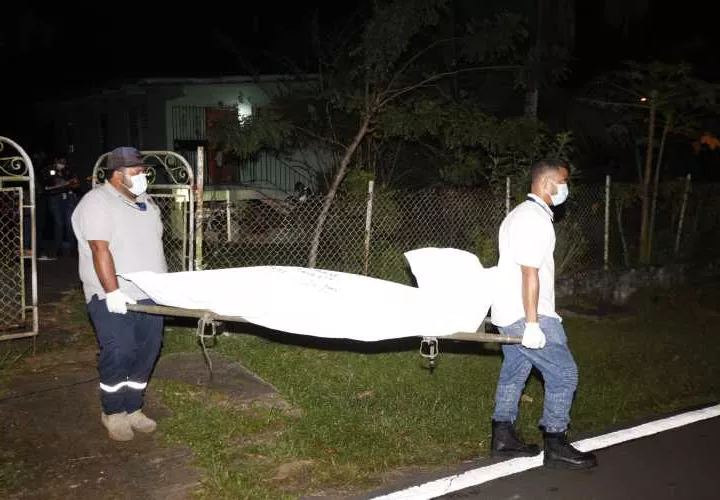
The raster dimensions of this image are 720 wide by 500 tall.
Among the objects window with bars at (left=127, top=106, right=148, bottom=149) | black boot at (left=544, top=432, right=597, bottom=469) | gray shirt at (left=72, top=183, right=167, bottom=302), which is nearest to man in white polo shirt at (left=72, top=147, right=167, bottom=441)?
gray shirt at (left=72, top=183, right=167, bottom=302)

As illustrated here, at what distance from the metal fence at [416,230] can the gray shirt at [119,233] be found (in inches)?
119

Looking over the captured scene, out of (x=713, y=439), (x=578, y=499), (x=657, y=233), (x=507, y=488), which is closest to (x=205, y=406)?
(x=507, y=488)

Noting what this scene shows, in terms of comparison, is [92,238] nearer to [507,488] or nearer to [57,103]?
[507,488]

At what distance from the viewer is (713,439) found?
5.29 m

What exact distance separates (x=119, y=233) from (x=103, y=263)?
0.23 metres

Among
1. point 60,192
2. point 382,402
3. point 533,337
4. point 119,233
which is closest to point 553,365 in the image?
point 533,337

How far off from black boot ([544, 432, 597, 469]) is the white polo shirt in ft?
2.56

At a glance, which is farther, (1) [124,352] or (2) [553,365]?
(1) [124,352]

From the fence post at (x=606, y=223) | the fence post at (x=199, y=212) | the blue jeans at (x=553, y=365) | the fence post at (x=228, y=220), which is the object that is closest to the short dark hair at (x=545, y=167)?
the blue jeans at (x=553, y=365)

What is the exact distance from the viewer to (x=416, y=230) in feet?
30.0

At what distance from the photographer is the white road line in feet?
14.1

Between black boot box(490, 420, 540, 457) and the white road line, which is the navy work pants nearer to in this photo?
the white road line

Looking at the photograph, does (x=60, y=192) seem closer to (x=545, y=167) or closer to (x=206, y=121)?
(x=206, y=121)

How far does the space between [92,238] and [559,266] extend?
6756 mm
